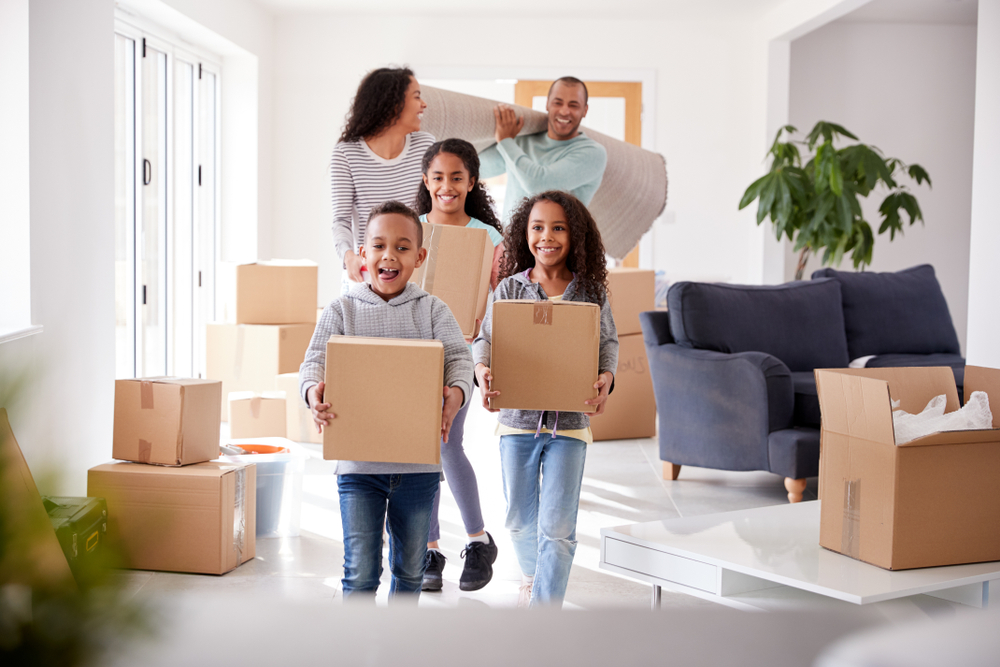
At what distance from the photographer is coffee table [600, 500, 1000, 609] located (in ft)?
5.41

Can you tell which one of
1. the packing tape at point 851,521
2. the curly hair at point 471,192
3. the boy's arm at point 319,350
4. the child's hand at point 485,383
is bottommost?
the packing tape at point 851,521

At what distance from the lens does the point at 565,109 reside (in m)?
2.71

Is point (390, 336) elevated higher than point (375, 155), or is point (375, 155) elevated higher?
point (375, 155)

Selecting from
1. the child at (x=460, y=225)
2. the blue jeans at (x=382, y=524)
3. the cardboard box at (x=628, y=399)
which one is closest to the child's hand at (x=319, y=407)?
the blue jeans at (x=382, y=524)

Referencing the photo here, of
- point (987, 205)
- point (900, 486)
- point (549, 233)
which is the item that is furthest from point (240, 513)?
point (987, 205)

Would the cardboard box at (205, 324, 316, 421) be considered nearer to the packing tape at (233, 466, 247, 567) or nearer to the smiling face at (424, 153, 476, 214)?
the packing tape at (233, 466, 247, 567)

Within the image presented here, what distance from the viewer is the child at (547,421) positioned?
182 cm

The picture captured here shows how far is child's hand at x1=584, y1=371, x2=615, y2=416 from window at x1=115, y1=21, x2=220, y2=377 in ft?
10.9

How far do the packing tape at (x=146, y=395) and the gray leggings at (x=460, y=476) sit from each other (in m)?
0.86

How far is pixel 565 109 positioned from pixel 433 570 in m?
1.48

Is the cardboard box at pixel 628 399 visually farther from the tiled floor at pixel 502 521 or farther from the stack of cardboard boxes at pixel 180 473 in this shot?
the stack of cardboard boxes at pixel 180 473

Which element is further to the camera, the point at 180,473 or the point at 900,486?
the point at 180,473

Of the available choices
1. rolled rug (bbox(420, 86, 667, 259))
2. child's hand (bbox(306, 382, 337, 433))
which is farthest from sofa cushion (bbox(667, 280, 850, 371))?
child's hand (bbox(306, 382, 337, 433))

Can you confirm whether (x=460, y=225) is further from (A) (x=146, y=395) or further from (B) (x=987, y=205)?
(B) (x=987, y=205)
